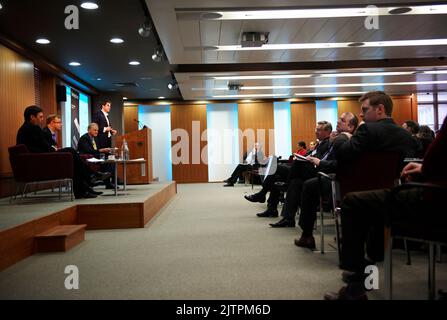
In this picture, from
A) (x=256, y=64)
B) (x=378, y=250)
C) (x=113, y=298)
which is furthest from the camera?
(x=256, y=64)

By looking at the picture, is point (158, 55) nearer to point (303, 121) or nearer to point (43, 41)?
point (43, 41)

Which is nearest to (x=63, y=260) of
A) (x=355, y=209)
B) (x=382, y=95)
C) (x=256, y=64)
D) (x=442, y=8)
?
(x=355, y=209)

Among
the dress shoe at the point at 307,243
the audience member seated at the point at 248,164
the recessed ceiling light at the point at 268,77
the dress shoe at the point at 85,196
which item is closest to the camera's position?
the dress shoe at the point at 307,243

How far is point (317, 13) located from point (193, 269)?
4560mm

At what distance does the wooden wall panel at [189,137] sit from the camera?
14.2 meters

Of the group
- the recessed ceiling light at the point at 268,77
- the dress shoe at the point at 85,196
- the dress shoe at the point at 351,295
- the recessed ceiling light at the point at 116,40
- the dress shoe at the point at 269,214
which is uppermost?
the recessed ceiling light at the point at 116,40

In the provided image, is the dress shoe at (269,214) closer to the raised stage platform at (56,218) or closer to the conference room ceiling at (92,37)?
the raised stage platform at (56,218)

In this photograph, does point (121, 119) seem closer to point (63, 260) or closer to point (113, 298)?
point (63, 260)

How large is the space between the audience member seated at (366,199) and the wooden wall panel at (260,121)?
11589mm

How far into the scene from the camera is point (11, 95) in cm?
695

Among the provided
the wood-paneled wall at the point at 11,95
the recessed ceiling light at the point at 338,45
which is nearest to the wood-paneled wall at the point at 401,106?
the recessed ceiling light at the point at 338,45

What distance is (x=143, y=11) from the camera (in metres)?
5.76

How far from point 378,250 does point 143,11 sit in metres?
4.69

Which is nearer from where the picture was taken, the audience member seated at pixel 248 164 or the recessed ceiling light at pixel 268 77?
the recessed ceiling light at pixel 268 77
